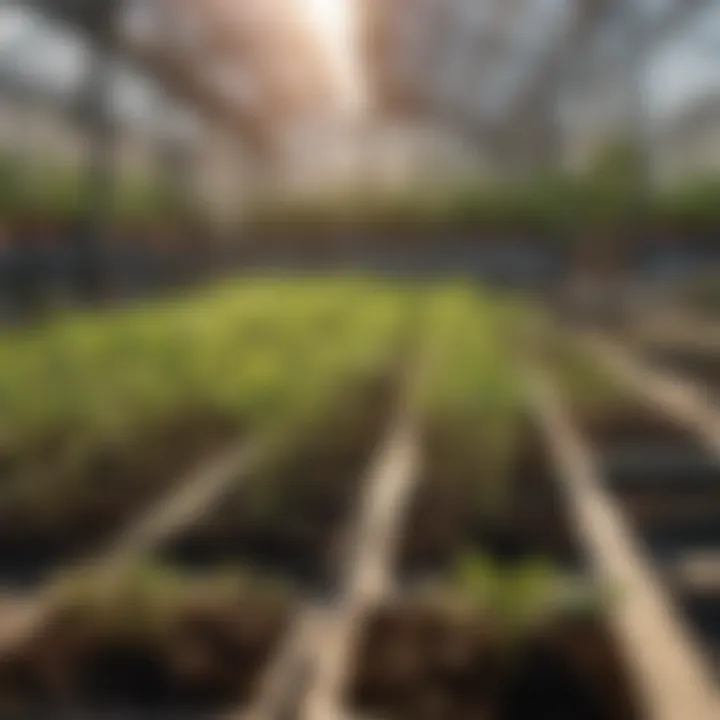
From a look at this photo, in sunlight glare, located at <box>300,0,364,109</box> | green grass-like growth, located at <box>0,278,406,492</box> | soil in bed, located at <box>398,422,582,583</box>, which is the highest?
sunlight glare, located at <box>300,0,364,109</box>

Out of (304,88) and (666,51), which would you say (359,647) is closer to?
(304,88)

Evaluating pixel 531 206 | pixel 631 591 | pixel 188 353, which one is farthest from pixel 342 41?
pixel 631 591

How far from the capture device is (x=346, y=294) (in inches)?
41.7

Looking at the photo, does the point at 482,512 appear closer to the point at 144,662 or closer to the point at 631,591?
the point at 631,591

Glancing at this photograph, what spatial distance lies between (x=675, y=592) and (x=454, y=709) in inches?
10.0

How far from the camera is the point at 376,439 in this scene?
114 cm

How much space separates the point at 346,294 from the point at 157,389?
22 centimetres

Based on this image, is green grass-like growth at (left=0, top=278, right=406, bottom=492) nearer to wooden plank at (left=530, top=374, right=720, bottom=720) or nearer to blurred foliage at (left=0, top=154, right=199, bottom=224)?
blurred foliage at (left=0, top=154, right=199, bottom=224)

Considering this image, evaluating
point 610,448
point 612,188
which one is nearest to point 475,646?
point 610,448

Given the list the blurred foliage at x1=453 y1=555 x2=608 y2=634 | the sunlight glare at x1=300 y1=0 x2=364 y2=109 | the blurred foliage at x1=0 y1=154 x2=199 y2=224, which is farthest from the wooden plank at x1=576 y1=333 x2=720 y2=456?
the blurred foliage at x1=0 y1=154 x2=199 y2=224

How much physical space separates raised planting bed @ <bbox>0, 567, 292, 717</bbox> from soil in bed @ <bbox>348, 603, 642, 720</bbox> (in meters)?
0.11

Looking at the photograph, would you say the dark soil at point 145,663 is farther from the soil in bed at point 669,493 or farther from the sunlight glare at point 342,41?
the sunlight glare at point 342,41

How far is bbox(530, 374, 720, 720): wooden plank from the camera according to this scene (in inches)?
34.2

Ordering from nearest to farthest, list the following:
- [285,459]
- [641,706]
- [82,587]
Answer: [641,706] < [82,587] < [285,459]
